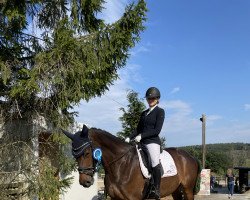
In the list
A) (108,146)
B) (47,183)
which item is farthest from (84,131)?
(47,183)

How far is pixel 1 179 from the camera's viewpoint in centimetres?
920

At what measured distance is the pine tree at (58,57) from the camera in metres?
9.20

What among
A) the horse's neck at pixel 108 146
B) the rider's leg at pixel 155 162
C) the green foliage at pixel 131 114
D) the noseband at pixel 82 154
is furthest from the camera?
the green foliage at pixel 131 114

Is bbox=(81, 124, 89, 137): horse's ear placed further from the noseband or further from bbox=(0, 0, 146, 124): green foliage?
bbox=(0, 0, 146, 124): green foliage

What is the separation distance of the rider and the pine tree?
8.49ft

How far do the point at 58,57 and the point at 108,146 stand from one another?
2.93m

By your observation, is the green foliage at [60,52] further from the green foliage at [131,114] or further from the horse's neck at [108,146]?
the green foliage at [131,114]

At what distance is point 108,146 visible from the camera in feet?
23.6

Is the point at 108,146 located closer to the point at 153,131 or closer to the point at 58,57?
the point at 153,131

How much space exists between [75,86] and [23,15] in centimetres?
199

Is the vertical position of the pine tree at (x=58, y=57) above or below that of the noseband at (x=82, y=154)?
above

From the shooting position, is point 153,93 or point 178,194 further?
point 178,194

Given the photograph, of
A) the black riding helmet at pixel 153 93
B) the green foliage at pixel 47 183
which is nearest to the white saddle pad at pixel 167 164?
the black riding helmet at pixel 153 93

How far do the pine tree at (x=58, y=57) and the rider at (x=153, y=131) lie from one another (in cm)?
259
